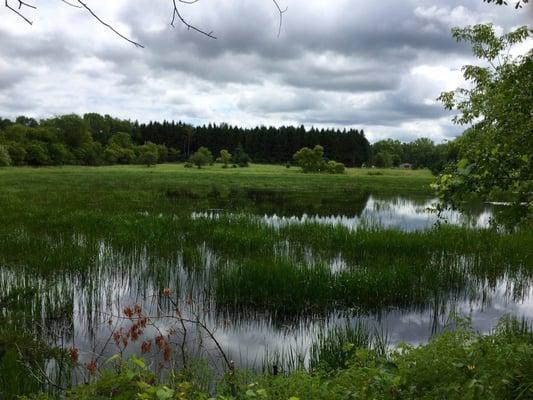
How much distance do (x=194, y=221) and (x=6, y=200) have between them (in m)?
12.0

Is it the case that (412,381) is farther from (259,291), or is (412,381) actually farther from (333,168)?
(333,168)

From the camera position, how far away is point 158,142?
423 feet

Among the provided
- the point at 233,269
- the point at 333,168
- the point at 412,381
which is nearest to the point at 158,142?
the point at 333,168

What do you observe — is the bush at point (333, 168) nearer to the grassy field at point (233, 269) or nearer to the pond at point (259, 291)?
the grassy field at point (233, 269)

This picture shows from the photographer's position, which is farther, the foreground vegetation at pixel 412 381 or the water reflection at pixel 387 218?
the water reflection at pixel 387 218

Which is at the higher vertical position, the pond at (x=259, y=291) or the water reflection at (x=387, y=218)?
the water reflection at (x=387, y=218)

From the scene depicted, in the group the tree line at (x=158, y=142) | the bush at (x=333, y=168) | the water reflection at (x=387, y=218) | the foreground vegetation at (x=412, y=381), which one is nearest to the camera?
the foreground vegetation at (x=412, y=381)

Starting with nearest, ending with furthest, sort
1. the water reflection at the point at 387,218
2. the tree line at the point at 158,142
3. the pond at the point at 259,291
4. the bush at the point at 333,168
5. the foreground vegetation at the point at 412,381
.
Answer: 1. the foreground vegetation at the point at 412,381
2. the pond at the point at 259,291
3. the water reflection at the point at 387,218
4. the bush at the point at 333,168
5. the tree line at the point at 158,142

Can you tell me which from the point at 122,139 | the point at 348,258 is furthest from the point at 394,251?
the point at 122,139

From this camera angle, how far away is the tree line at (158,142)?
90062 millimetres

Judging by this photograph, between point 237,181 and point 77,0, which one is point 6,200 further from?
point 237,181

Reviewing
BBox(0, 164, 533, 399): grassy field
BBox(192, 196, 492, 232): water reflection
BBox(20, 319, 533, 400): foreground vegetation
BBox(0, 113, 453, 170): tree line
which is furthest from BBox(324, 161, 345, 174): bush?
BBox(20, 319, 533, 400): foreground vegetation

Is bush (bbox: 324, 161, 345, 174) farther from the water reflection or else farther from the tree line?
the water reflection

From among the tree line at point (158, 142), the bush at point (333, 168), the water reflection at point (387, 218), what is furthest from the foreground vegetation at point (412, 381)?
the tree line at point (158, 142)
